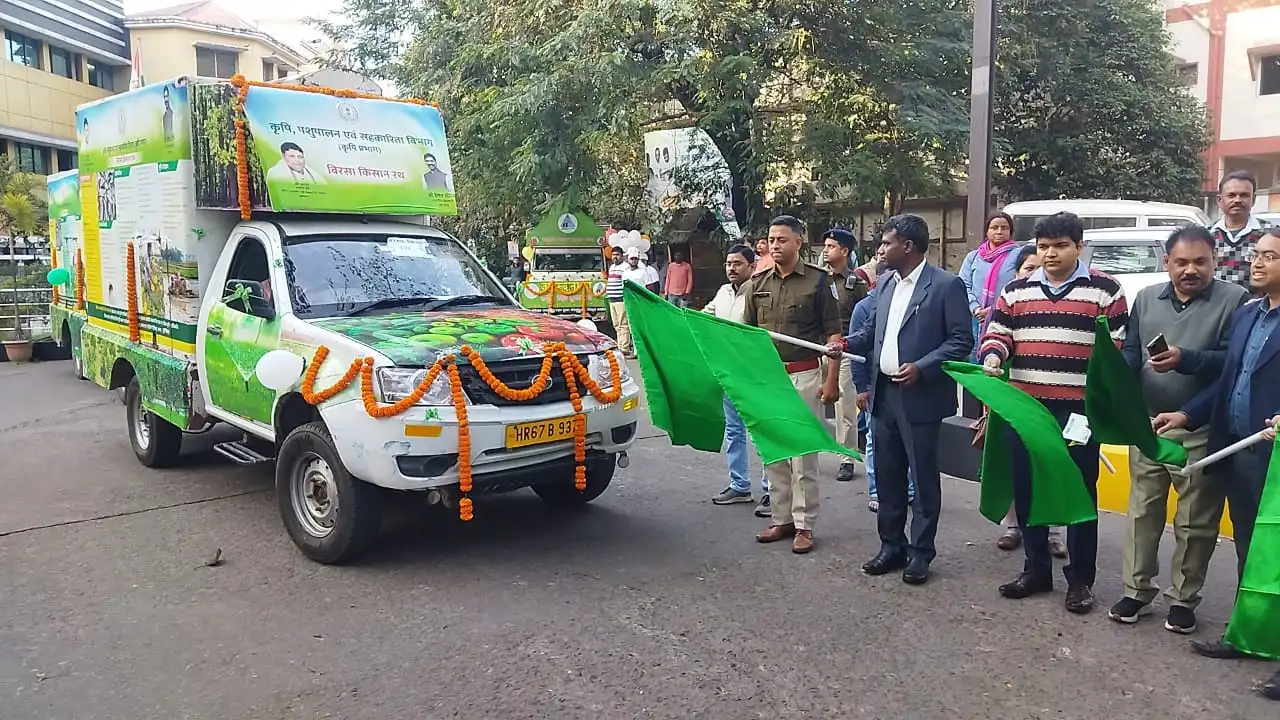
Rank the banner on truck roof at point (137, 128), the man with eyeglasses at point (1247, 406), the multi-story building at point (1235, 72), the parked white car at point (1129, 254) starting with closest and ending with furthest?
the man with eyeglasses at point (1247, 406) < the banner on truck roof at point (137, 128) < the parked white car at point (1129, 254) < the multi-story building at point (1235, 72)

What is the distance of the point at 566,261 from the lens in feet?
58.9

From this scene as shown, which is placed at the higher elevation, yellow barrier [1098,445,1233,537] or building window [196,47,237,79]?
building window [196,47,237,79]

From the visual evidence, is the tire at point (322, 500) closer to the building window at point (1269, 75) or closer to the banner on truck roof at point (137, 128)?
the banner on truck roof at point (137, 128)

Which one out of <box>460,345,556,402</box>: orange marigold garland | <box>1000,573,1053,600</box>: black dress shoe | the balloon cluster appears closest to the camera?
<box>1000,573,1053,600</box>: black dress shoe

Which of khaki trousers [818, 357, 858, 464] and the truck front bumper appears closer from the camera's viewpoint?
the truck front bumper

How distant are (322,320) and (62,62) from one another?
3226 centimetres

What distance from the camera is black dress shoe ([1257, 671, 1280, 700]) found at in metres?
3.55

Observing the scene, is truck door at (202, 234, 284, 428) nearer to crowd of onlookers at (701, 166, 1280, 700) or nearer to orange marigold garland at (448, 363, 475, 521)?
orange marigold garland at (448, 363, 475, 521)

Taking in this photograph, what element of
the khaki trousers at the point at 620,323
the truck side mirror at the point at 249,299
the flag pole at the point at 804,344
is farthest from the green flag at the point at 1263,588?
the khaki trousers at the point at 620,323

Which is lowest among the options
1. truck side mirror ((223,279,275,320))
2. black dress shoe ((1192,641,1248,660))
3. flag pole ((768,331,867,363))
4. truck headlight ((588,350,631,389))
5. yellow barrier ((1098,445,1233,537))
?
black dress shoe ((1192,641,1248,660))

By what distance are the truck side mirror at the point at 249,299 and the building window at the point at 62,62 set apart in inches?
1191

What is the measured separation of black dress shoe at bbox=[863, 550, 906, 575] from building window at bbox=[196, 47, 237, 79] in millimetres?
34730

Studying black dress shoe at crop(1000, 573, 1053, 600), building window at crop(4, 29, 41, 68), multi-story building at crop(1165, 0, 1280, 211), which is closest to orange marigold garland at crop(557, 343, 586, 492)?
black dress shoe at crop(1000, 573, 1053, 600)

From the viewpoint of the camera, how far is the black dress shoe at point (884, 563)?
4.99 meters
